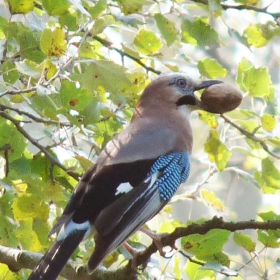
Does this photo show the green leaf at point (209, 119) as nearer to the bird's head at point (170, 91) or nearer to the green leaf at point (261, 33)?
the green leaf at point (261, 33)

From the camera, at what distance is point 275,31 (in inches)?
93.5

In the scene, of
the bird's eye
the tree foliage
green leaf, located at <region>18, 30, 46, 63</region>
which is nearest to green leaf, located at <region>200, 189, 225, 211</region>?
the tree foliage

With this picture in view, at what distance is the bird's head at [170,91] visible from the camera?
2.95m

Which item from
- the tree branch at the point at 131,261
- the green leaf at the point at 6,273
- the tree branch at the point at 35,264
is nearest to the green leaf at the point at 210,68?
the tree branch at the point at 131,261

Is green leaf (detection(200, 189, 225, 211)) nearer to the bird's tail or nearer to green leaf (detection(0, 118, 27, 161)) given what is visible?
the bird's tail

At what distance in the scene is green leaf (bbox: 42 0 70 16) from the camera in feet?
6.57

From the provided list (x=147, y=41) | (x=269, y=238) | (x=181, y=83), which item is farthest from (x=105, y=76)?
(x=181, y=83)

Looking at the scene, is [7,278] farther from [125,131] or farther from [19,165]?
[125,131]

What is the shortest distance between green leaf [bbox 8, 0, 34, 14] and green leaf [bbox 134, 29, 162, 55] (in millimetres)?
488

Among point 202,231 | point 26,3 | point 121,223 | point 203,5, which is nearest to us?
point 202,231

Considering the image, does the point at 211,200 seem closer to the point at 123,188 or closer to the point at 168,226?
the point at 168,226

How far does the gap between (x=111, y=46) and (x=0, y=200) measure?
0.69 metres

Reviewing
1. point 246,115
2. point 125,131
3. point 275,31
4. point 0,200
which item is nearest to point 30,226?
point 0,200

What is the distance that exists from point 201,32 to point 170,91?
2.36ft
